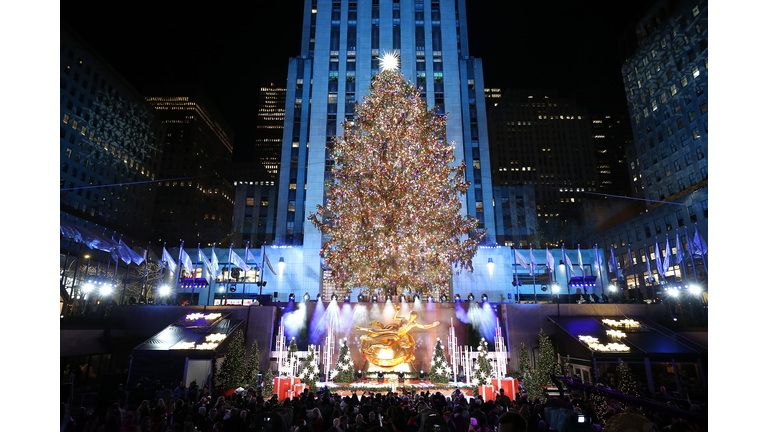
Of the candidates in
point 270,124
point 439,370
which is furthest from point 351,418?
point 270,124

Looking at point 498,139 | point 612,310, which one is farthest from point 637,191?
point 612,310

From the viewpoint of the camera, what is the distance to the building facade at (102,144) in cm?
6712

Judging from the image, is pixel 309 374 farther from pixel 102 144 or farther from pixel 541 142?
pixel 541 142

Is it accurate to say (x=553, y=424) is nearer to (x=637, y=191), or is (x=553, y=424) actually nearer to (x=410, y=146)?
(x=410, y=146)

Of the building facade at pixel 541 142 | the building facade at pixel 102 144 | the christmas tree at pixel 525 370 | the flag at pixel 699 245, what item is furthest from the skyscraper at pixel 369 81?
the building facade at pixel 541 142

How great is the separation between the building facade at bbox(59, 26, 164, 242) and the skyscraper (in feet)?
100.0

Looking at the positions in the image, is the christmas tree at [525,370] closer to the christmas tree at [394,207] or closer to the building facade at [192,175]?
the christmas tree at [394,207]

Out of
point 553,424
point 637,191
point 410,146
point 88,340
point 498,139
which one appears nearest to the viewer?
point 553,424

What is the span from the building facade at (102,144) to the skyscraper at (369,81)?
30471 millimetres

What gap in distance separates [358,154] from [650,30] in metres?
74.2

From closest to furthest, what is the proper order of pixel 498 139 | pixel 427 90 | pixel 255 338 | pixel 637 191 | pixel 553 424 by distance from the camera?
pixel 553 424 < pixel 255 338 < pixel 427 90 < pixel 637 191 < pixel 498 139

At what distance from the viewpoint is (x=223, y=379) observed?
17.8 metres

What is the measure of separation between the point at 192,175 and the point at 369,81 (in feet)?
381

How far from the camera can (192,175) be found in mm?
138750
